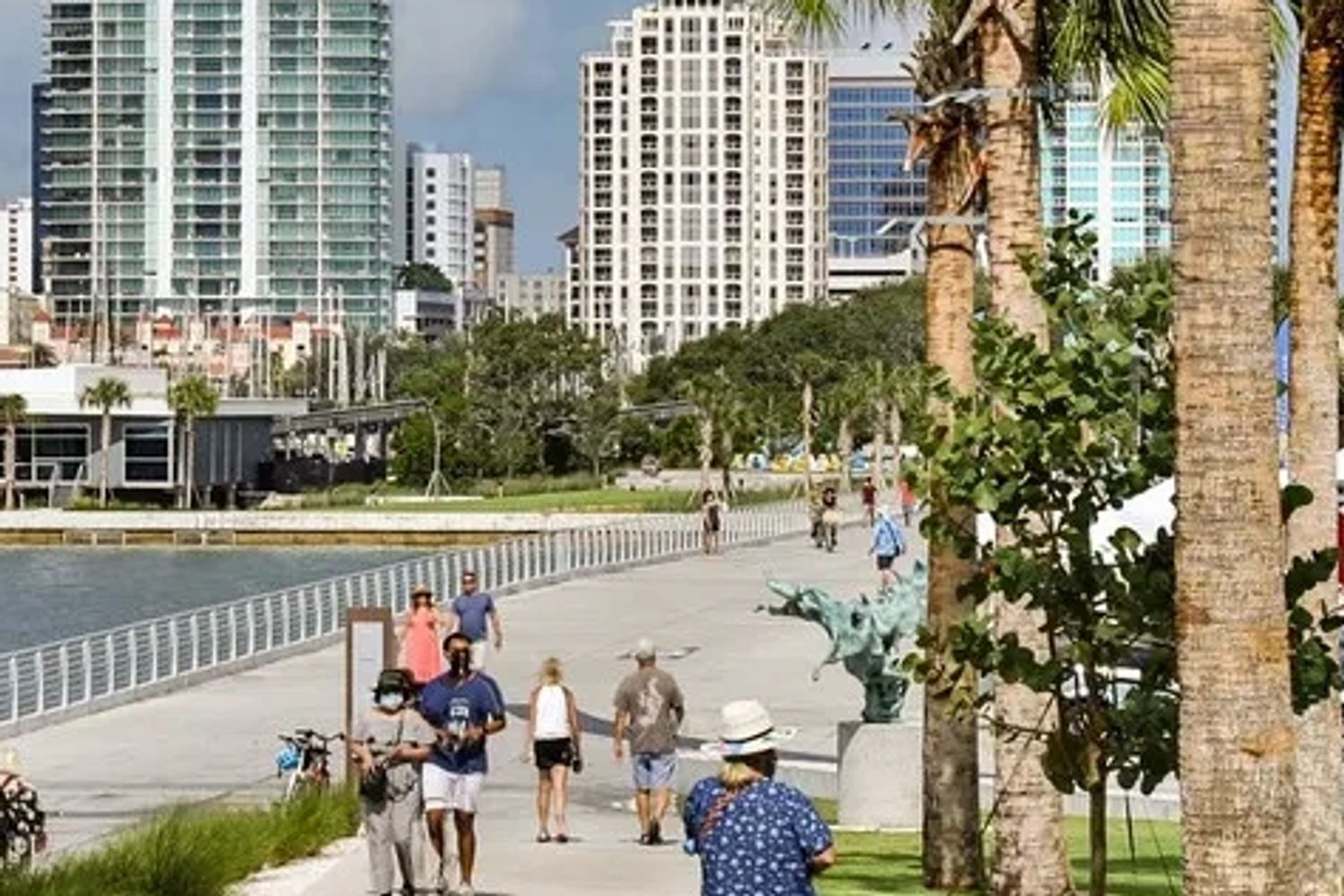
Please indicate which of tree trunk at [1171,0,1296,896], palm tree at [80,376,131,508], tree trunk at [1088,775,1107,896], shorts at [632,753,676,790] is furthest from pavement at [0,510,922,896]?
palm tree at [80,376,131,508]

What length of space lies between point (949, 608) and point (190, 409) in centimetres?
12078

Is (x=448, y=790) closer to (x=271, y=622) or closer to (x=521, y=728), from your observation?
(x=521, y=728)

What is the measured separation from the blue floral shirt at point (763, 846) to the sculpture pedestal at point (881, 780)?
10.7 meters

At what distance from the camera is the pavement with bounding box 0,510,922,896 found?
62.0ft

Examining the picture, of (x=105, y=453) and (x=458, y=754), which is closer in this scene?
(x=458, y=754)

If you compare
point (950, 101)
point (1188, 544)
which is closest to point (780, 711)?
point (950, 101)

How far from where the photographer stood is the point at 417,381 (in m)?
171

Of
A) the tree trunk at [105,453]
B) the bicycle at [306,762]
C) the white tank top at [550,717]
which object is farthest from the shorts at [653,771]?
the tree trunk at [105,453]

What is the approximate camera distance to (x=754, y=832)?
936 cm

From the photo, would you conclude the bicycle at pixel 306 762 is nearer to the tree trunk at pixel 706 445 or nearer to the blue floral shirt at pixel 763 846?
the blue floral shirt at pixel 763 846

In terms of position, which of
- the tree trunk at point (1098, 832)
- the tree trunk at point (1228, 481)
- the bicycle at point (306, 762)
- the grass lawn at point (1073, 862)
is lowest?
the grass lawn at point (1073, 862)

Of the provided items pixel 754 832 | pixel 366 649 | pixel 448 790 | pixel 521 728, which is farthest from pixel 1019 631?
pixel 521 728

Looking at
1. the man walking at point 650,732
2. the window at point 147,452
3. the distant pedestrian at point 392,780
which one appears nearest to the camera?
the distant pedestrian at point 392,780

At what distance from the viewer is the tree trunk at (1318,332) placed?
1512cm
